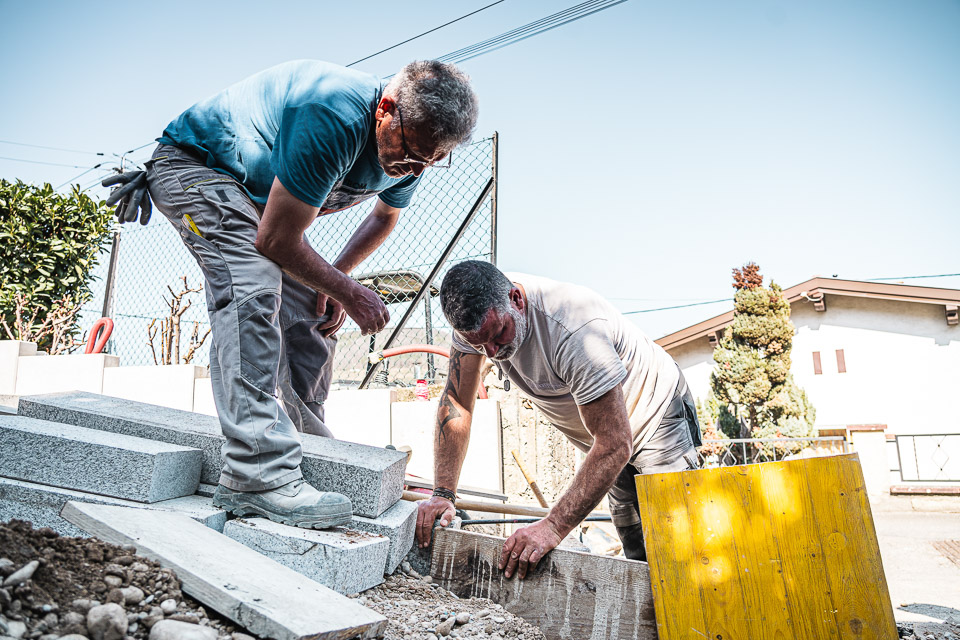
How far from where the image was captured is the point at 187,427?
2.44m

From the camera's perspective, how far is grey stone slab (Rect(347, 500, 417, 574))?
6.98ft

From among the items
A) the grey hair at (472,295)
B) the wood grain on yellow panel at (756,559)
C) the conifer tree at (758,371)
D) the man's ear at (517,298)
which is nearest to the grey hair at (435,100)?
the grey hair at (472,295)

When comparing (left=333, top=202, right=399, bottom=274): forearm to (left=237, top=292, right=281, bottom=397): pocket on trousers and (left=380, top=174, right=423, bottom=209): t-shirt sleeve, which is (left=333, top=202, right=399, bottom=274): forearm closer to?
(left=380, top=174, right=423, bottom=209): t-shirt sleeve

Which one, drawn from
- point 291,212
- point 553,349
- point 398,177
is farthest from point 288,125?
point 553,349

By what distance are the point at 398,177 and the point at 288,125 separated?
44cm

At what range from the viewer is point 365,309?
222 centimetres

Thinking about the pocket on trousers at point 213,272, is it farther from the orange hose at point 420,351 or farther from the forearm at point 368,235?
the orange hose at point 420,351

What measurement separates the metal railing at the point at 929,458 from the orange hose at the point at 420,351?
11.9 metres

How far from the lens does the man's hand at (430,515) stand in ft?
7.86

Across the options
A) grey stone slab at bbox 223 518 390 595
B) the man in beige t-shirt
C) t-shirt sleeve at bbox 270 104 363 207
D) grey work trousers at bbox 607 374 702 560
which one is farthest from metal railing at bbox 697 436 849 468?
t-shirt sleeve at bbox 270 104 363 207

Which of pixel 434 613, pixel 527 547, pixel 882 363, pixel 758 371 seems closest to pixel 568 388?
pixel 527 547

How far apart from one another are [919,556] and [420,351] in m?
6.89

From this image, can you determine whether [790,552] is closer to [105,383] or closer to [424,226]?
[424,226]

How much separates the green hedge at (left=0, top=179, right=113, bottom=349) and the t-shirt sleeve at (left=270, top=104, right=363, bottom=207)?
7.59 metres
